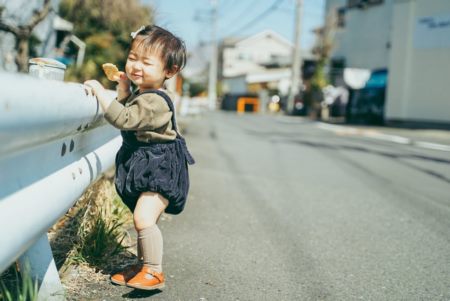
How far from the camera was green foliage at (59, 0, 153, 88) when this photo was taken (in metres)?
13.0

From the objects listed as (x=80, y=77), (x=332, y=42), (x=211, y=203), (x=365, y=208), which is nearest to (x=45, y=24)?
(x=80, y=77)

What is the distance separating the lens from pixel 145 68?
→ 7.43ft

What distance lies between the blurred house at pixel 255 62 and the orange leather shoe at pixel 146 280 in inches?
1772

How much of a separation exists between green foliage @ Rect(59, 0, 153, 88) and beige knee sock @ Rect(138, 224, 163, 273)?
1031 cm

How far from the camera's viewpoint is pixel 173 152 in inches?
90.7

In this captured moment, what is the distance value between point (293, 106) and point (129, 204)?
31.9 m

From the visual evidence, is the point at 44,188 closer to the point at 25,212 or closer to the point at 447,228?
the point at 25,212

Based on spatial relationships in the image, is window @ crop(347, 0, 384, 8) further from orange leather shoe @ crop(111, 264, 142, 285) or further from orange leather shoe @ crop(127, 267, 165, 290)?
orange leather shoe @ crop(127, 267, 165, 290)

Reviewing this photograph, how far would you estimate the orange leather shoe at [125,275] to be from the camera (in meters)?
2.34

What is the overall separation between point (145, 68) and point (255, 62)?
6580 cm

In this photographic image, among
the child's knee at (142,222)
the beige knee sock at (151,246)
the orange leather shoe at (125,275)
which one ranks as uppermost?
the child's knee at (142,222)

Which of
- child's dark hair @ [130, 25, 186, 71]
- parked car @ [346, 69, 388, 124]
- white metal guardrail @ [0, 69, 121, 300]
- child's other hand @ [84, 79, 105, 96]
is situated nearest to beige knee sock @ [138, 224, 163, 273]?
white metal guardrail @ [0, 69, 121, 300]

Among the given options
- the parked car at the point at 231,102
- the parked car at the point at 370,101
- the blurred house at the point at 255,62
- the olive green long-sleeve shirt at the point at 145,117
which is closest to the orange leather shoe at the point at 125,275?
the olive green long-sleeve shirt at the point at 145,117

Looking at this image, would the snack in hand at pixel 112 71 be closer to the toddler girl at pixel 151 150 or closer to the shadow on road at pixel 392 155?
the toddler girl at pixel 151 150
